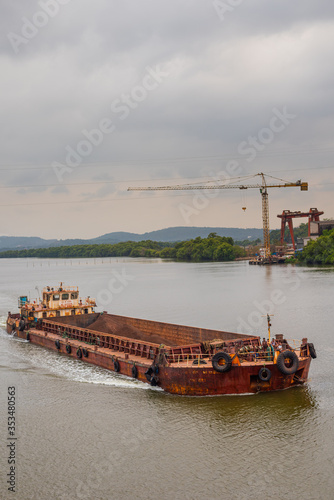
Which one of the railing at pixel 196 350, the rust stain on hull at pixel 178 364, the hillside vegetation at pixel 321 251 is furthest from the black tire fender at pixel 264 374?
the hillside vegetation at pixel 321 251

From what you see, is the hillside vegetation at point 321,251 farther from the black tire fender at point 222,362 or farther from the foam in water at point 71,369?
the black tire fender at point 222,362

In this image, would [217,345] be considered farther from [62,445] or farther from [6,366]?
[6,366]

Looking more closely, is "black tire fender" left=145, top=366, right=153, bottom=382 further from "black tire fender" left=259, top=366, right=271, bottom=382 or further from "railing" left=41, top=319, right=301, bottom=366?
"black tire fender" left=259, top=366, right=271, bottom=382

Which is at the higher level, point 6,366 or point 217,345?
point 217,345

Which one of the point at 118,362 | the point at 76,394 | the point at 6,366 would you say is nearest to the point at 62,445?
the point at 76,394

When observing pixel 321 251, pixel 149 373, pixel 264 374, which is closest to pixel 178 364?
pixel 149 373

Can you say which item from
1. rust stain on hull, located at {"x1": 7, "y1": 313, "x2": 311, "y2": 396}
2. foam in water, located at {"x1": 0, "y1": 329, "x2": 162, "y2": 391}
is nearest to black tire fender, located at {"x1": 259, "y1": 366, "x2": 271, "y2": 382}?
rust stain on hull, located at {"x1": 7, "y1": 313, "x2": 311, "y2": 396}

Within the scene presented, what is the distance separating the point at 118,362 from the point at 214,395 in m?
4.89

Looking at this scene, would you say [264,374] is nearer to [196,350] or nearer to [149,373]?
[196,350]

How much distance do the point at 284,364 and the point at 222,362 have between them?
2061mm

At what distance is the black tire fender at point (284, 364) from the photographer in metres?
15.4

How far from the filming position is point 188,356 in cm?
1728

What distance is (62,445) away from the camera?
13.2 m

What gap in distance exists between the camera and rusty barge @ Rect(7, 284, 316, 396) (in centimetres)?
1558
